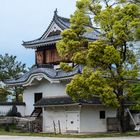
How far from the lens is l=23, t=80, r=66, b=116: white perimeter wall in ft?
139

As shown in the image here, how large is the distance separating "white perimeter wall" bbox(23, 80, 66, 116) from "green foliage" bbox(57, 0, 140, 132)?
7421 millimetres

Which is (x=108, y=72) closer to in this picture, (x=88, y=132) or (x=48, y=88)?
(x=88, y=132)

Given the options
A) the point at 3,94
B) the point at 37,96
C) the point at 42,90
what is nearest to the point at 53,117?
the point at 42,90

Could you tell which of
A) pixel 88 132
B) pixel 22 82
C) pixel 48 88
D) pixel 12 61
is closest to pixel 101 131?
pixel 88 132

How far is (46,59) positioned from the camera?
46.2m

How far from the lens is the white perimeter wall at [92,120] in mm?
39219

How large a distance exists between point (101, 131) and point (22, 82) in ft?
32.3

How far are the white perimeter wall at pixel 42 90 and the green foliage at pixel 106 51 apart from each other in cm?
742

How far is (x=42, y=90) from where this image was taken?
44219 millimetres

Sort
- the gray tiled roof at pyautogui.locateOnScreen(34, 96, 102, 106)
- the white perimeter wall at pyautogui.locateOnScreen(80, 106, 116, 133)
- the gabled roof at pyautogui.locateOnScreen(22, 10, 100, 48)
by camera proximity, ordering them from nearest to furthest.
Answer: the gray tiled roof at pyautogui.locateOnScreen(34, 96, 102, 106) < the white perimeter wall at pyautogui.locateOnScreen(80, 106, 116, 133) < the gabled roof at pyautogui.locateOnScreen(22, 10, 100, 48)

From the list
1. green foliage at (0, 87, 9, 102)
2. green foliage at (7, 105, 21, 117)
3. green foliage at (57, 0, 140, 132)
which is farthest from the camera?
green foliage at (0, 87, 9, 102)

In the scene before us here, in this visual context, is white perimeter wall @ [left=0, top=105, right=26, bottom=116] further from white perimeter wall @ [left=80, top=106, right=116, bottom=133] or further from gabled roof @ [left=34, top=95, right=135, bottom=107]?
white perimeter wall @ [left=80, top=106, right=116, bottom=133]

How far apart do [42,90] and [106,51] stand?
1347 cm

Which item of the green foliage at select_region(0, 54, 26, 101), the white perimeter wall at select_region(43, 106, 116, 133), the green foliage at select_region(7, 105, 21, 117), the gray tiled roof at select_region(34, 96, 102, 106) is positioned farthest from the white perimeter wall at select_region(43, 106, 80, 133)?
the green foliage at select_region(0, 54, 26, 101)
